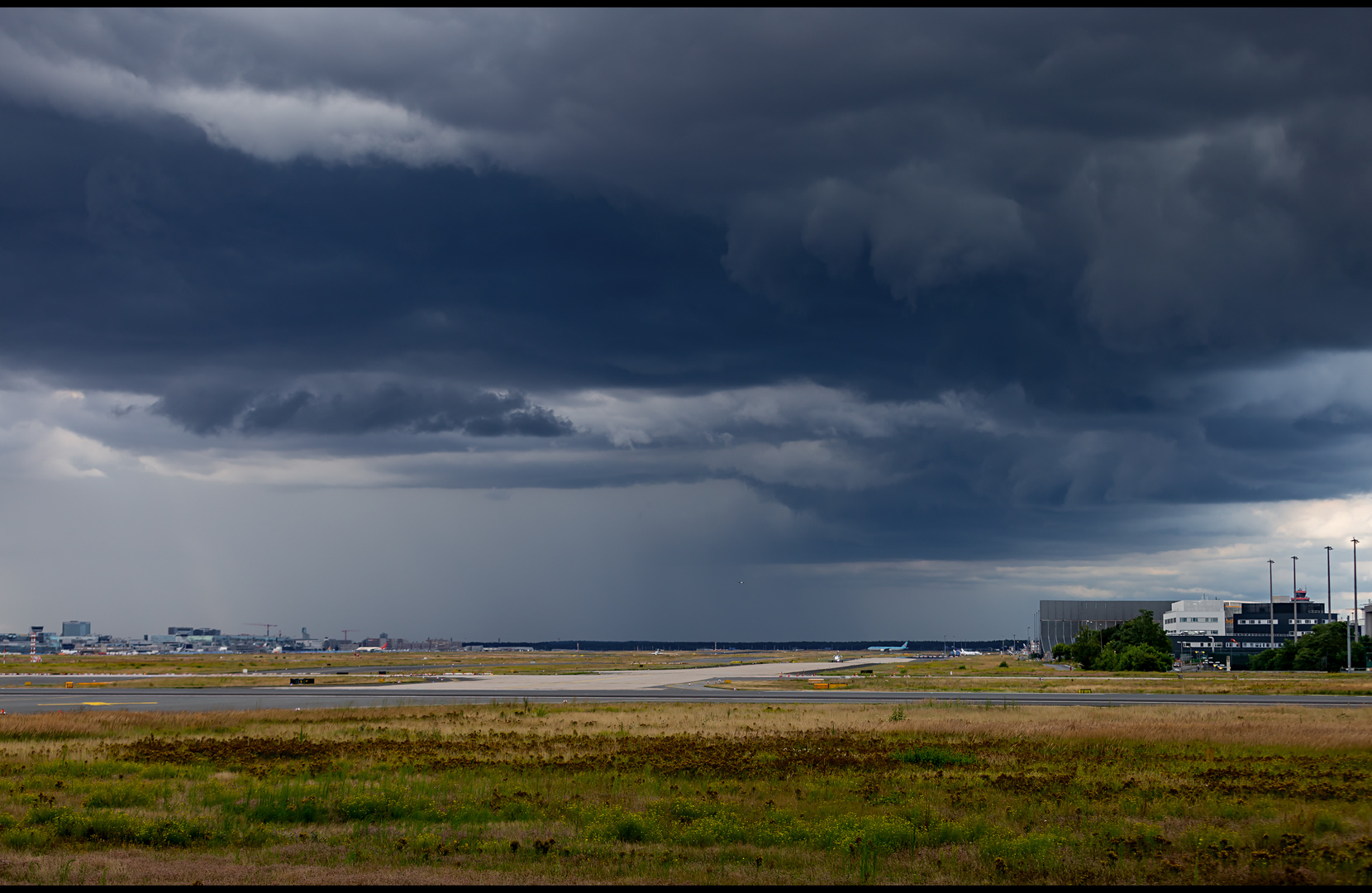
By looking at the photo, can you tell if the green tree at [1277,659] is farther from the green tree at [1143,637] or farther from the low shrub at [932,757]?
the low shrub at [932,757]

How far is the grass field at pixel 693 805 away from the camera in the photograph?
747 inches

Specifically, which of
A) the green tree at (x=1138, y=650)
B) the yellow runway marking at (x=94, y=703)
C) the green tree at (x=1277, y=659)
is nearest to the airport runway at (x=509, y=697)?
the yellow runway marking at (x=94, y=703)

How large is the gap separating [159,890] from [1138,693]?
7866cm

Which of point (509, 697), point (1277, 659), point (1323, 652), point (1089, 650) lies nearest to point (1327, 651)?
point (1323, 652)

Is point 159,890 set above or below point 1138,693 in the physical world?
above

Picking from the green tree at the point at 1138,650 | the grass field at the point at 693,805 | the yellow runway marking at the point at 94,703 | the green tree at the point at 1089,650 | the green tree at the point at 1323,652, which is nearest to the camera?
the grass field at the point at 693,805

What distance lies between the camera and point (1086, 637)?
173m

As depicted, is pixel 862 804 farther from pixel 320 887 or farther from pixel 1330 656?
pixel 1330 656

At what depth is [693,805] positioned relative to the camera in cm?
2481

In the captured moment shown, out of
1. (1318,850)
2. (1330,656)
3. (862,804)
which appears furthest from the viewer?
(1330,656)

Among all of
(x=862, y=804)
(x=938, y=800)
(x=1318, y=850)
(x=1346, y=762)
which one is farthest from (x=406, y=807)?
(x=1346, y=762)

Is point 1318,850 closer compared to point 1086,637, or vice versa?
point 1318,850

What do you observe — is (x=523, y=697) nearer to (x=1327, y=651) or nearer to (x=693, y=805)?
(x=693, y=805)

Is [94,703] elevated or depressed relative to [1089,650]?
elevated
